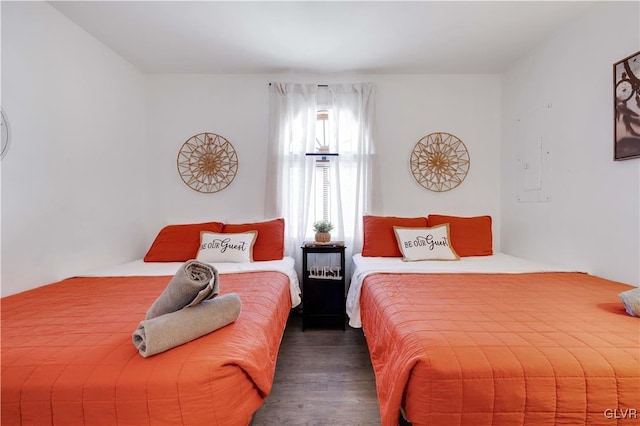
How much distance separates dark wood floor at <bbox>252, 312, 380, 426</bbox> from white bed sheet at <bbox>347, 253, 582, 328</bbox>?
26 centimetres

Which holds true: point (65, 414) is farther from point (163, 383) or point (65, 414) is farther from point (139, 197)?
point (139, 197)

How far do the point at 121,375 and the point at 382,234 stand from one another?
2150 mm

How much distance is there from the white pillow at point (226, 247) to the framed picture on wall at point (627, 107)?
8.61ft

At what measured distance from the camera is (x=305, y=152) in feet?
9.60

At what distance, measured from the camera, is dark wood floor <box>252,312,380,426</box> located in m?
1.47

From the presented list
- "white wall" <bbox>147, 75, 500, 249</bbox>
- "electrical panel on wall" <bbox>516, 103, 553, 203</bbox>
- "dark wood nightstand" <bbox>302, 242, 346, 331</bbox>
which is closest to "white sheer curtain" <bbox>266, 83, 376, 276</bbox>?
"white wall" <bbox>147, 75, 500, 249</bbox>

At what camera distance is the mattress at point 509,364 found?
2.87ft

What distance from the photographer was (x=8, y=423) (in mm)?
817

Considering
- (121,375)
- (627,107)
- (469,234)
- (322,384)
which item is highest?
(627,107)

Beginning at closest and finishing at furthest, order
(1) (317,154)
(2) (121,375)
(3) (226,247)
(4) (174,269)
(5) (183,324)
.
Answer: (2) (121,375), (5) (183,324), (4) (174,269), (3) (226,247), (1) (317,154)

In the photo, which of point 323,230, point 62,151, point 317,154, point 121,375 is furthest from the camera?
point 317,154

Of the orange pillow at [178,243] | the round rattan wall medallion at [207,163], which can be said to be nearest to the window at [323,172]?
the round rattan wall medallion at [207,163]

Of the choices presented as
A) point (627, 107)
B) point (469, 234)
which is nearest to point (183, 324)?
point (469, 234)

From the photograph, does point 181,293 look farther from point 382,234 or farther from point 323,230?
point 382,234
